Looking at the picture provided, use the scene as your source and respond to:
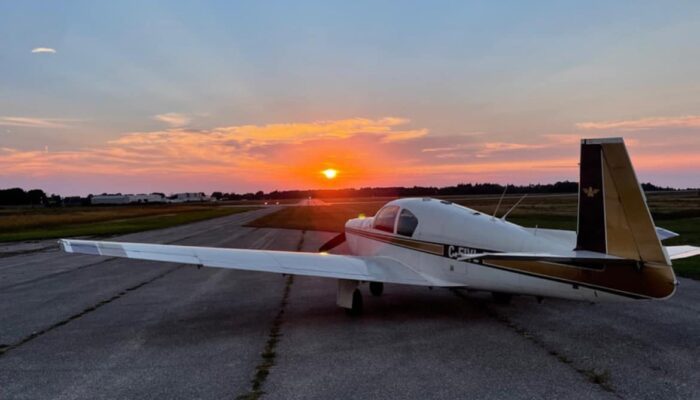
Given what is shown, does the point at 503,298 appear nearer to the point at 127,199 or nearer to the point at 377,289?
the point at 377,289

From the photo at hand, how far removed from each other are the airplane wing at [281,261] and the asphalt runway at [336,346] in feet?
2.50

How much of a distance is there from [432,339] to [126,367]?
4.21 metres

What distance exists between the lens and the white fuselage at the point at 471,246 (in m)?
7.04

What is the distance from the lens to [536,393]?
5.09 m

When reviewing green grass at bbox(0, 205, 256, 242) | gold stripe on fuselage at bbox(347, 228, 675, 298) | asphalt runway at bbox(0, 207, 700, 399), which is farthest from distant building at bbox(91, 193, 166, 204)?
gold stripe on fuselage at bbox(347, 228, 675, 298)

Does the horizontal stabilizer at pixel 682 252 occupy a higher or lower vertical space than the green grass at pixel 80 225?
higher

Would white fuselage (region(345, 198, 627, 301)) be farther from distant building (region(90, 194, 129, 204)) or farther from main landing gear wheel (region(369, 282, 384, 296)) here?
distant building (region(90, 194, 129, 204))

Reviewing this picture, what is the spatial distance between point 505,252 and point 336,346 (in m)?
2.95

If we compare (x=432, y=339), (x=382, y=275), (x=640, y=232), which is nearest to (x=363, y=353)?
(x=432, y=339)

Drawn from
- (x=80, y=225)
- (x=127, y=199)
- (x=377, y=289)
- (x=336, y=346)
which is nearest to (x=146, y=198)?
(x=127, y=199)

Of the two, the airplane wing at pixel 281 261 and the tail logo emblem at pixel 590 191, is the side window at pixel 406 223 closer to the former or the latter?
the airplane wing at pixel 281 261

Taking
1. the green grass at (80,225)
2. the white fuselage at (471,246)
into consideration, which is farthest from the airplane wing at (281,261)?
the green grass at (80,225)

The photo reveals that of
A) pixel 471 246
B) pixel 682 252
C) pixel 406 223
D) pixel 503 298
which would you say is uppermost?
pixel 406 223

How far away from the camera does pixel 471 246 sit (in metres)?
7.91
